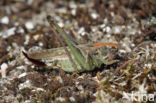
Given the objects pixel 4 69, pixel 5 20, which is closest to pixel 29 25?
pixel 5 20

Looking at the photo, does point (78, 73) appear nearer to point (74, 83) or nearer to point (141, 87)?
point (74, 83)

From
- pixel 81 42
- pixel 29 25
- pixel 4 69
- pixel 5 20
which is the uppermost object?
pixel 5 20

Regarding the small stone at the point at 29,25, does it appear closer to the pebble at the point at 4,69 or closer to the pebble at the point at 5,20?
the pebble at the point at 5,20

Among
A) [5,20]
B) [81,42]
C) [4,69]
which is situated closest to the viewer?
[4,69]

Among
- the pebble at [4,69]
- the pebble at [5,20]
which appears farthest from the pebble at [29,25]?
the pebble at [4,69]

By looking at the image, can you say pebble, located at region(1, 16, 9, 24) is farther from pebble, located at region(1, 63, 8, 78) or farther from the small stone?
pebble, located at region(1, 63, 8, 78)

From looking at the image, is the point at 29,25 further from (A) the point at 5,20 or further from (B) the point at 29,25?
(A) the point at 5,20

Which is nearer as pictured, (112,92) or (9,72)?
(112,92)

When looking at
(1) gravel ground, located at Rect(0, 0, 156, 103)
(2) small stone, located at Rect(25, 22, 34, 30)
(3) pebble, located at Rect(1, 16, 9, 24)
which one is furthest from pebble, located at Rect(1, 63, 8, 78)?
(3) pebble, located at Rect(1, 16, 9, 24)

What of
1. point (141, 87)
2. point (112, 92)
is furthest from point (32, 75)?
point (141, 87)
